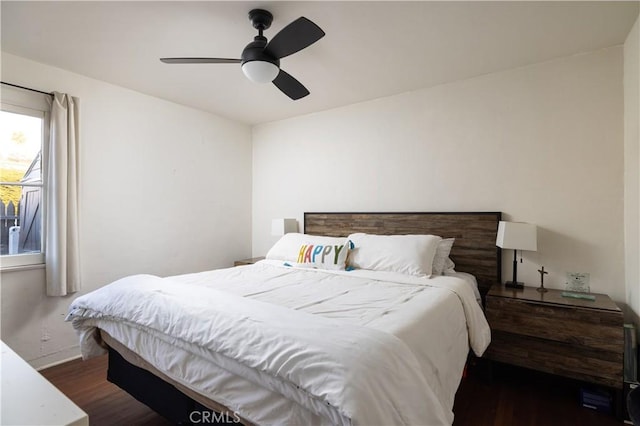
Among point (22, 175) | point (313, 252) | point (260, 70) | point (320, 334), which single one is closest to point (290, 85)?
point (260, 70)

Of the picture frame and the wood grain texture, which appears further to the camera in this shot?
the picture frame

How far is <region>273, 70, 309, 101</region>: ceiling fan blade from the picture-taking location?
222 cm

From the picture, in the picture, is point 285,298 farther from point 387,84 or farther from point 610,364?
point 387,84

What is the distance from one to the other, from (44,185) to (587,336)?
411 centimetres

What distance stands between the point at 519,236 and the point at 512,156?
2.34 ft

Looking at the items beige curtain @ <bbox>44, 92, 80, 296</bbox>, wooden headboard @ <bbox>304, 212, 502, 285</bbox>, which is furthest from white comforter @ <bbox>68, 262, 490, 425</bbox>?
beige curtain @ <bbox>44, 92, 80, 296</bbox>

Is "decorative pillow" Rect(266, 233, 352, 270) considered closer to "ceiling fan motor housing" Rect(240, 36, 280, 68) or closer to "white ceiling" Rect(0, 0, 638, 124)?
"white ceiling" Rect(0, 0, 638, 124)

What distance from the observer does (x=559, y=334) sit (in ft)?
6.60

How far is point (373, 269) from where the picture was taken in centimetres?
269

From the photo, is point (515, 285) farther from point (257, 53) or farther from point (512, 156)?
point (257, 53)

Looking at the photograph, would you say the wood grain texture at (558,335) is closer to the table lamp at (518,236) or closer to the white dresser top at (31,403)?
the table lamp at (518,236)

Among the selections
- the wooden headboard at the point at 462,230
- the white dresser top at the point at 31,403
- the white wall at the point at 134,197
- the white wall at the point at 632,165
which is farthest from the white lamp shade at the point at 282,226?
the white wall at the point at 632,165

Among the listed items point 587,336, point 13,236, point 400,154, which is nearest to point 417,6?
point 400,154

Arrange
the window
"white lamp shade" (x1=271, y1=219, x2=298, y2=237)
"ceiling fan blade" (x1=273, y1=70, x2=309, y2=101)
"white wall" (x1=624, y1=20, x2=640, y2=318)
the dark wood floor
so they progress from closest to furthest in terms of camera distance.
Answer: the dark wood floor
"white wall" (x1=624, y1=20, x2=640, y2=318)
"ceiling fan blade" (x1=273, y1=70, x2=309, y2=101)
the window
"white lamp shade" (x1=271, y1=219, x2=298, y2=237)
